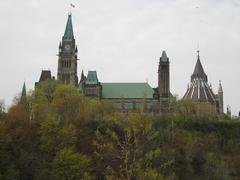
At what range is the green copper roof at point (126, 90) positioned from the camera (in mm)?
88750

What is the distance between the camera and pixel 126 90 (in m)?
90.6

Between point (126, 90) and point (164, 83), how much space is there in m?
8.46

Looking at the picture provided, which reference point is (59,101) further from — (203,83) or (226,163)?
(203,83)

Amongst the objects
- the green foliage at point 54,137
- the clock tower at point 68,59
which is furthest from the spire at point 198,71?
the green foliage at point 54,137

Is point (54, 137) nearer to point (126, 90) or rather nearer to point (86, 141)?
point (86, 141)

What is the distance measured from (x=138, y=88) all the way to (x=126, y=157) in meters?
76.4

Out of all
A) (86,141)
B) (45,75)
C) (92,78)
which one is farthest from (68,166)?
(45,75)

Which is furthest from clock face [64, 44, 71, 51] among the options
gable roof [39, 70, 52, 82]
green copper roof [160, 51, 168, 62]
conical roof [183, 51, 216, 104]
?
conical roof [183, 51, 216, 104]

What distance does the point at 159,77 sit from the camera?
87.9m

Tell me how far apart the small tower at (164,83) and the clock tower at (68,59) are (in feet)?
57.1

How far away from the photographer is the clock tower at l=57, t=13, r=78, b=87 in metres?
92.8

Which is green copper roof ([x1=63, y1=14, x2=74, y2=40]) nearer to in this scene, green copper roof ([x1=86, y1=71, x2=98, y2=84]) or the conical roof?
green copper roof ([x1=86, y1=71, x2=98, y2=84])

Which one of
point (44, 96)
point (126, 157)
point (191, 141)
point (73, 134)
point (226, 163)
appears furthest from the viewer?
point (44, 96)

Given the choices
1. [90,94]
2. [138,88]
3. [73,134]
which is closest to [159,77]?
[138,88]
